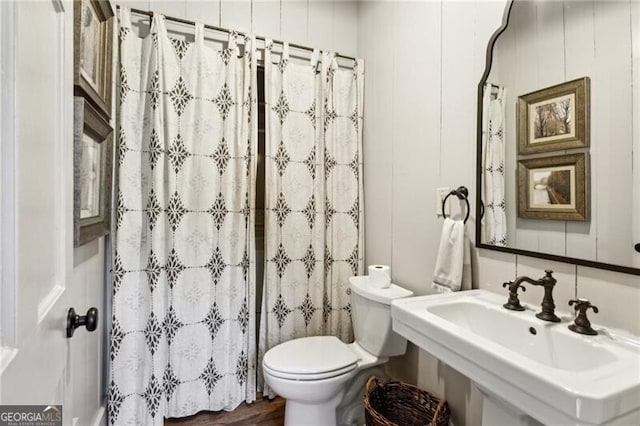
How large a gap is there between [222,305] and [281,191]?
29.4 inches

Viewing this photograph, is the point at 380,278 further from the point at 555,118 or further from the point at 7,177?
the point at 7,177

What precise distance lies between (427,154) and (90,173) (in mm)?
1492

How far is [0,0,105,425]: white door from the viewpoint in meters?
0.37

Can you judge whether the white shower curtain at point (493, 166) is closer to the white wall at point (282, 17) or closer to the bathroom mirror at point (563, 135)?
the bathroom mirror at point (563, 135)

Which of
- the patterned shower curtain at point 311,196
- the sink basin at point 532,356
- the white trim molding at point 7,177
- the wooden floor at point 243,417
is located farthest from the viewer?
the patterned shower curtain at point 311,196

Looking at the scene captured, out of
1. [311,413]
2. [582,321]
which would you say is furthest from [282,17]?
[311,413]

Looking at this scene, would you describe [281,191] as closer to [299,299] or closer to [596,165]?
[299,299]

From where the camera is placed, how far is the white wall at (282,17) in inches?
68.9

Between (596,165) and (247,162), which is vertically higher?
(247,162)

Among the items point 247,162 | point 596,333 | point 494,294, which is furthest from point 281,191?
point 596,333

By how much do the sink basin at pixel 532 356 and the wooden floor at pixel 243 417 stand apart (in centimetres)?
109

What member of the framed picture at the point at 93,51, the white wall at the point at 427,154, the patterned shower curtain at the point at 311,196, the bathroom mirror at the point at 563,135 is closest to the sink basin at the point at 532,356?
the white wall at the point at 427,154

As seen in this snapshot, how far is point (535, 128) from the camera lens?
1.09 m

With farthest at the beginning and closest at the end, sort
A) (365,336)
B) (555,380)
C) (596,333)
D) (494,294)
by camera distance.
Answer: (365,336) < (494,294) < (596,333) < (555,380)
